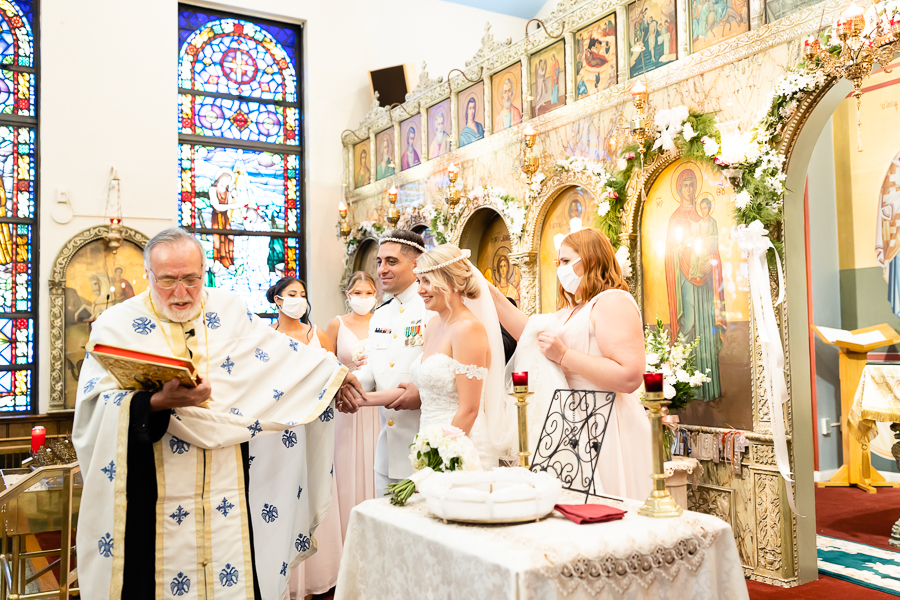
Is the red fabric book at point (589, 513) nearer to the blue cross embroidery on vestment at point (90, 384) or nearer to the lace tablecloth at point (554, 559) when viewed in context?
the lace tablecloth at point (554, 559)

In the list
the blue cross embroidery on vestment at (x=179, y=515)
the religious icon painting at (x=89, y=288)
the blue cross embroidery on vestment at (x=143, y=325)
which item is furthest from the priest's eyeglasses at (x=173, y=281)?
the religious icon painting at (x=89, y=288)

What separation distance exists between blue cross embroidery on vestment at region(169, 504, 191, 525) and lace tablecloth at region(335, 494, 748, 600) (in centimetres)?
110

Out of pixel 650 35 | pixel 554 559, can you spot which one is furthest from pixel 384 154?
pixel 554 559

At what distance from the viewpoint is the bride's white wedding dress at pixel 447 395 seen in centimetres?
369

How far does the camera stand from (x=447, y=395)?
376 centimetres

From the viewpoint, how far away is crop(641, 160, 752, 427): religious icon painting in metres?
5.84

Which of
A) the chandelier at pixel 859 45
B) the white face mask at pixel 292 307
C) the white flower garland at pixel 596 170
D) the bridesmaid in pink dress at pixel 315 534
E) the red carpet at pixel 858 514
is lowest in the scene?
the red carpet at pixel 858 514

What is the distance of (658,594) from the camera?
2365 mm

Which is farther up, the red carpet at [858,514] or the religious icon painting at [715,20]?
the religious icon painting at [715,20]

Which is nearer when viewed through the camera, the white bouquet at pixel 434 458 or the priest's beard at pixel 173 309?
the white bouquet at pixel 434 458

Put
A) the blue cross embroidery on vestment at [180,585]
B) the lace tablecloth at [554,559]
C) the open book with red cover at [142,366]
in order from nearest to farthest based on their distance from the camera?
the lace tablecloth at [554,559] < the open book with red cover at [142,366] < the blue cross embroidery on vestment at [180,585]

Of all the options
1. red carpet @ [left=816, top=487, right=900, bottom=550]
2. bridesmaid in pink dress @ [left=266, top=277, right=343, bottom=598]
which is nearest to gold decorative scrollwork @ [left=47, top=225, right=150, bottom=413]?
bridesmaid in pink dress @ [left=266, top=277, right=343, bottom=598]

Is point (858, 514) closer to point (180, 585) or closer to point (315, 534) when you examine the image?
point (315, 534)

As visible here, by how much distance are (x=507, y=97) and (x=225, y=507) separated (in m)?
6.35
